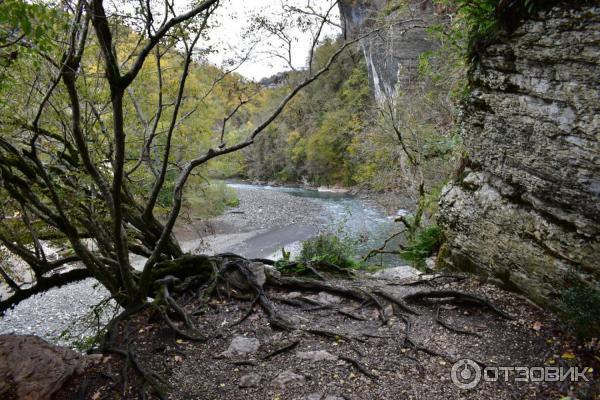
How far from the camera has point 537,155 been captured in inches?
179

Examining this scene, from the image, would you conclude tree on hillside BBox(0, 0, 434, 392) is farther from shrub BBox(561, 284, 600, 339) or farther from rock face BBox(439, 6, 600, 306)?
shrub BBox(561, 284, 600, 339)

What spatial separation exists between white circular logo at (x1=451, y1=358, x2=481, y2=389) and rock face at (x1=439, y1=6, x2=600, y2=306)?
142 cm

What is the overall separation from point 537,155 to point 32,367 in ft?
21.5

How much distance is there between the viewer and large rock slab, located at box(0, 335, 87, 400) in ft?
12.7

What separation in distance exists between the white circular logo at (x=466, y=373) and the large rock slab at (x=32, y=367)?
14.9ft

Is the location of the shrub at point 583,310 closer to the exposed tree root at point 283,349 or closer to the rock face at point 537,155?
the rock face at point 537,155

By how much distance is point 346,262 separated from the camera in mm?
9000

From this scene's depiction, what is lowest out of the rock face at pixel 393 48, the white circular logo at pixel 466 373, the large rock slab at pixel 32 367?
the white circular logo at pixel 466 373

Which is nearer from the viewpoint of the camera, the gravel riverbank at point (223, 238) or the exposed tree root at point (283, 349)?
the exposed tree root at point (283, 349)

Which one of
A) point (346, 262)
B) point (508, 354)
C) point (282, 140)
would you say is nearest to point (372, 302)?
point (508, 354)

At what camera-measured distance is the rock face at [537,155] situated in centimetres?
393

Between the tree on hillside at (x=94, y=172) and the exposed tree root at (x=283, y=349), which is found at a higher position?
the tree on hillside at (x=94, y=172)

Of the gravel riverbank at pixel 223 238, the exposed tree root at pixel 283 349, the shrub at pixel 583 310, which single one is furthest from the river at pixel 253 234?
the shrub at pixel 583 310

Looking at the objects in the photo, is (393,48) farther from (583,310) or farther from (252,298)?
(583,310)
